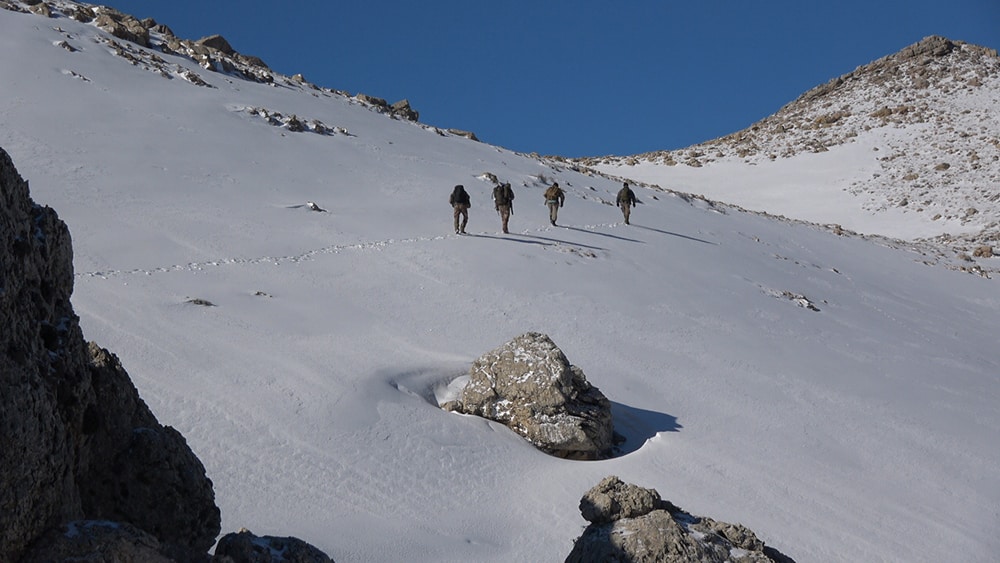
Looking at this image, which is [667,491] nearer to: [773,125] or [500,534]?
[500,534]

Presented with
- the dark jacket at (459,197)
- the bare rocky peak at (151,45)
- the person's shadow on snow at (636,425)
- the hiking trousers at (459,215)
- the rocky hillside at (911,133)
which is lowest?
the person's shadow on snow at (636,425)

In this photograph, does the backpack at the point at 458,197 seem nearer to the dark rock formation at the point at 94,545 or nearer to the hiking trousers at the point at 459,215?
the hiking trousers at the point at 459,215

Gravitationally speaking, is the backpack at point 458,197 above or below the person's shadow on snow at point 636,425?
above

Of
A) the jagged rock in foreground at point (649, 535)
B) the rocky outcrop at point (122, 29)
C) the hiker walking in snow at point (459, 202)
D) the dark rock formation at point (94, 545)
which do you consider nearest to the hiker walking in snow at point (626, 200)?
the hiker walking in snow at point (459, 202)

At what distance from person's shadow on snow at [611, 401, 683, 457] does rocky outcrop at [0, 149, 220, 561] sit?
681cm

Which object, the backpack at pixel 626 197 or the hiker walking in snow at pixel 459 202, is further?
the backpack at pixel 626 197

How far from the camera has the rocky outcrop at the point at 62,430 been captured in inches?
156

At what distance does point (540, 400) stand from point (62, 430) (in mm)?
6930

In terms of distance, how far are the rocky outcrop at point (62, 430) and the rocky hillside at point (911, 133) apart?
47.5 m

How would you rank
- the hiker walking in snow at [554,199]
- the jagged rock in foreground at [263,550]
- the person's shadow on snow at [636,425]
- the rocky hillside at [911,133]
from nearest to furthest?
the jagged rock in foreground at [263,550] < the person's shadow on snow at [636,425] < the hiker walking in snow at [554,199] < the rocky hillside at [911,133]

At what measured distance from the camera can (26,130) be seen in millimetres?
22797

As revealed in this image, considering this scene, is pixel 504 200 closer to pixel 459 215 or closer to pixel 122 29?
pixel 459 215

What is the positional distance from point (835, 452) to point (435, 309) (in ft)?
22.4

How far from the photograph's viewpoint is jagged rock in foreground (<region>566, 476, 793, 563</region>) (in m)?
6.00
